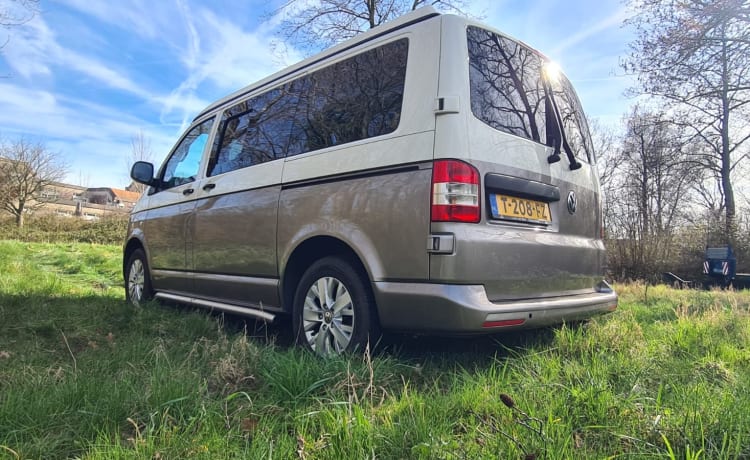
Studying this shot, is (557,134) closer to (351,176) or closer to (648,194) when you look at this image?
(351,176)

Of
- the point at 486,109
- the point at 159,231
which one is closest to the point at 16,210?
the point at 159,231

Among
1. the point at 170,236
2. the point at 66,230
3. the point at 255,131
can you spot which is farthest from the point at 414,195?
the point at 66,230

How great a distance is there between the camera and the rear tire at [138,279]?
4984 mm

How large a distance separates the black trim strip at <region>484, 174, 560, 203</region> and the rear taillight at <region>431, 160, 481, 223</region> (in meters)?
0.13

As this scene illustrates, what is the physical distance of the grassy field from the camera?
1.52m

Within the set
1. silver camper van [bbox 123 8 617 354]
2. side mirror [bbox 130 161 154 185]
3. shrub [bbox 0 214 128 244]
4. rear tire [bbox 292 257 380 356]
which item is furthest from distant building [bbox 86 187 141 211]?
rear tire [bbox 292 257 380 356]

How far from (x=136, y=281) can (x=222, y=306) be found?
222 cm

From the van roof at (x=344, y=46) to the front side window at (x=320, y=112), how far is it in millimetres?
106

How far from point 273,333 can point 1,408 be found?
2225 millimetres

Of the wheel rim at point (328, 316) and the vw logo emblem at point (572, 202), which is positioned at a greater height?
the vw logo emblem at point (572, 202)

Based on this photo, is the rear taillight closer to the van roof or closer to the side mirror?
the van roof

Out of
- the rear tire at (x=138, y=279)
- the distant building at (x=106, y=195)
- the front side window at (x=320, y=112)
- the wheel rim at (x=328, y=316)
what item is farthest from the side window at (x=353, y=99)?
the distant building at (x=106, y=195)

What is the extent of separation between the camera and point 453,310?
7.50ft

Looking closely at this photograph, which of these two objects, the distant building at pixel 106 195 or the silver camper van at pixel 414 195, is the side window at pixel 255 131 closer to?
the silver camper van at pixel 414 195
